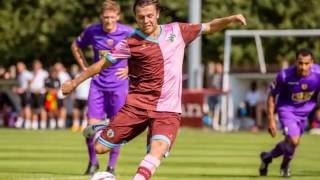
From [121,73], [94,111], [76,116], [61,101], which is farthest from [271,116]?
[61,101]

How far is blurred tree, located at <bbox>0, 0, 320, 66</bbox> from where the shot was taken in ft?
142

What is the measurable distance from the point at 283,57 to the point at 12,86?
1139cm

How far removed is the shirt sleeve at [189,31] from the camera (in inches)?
476

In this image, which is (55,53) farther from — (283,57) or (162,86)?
(162,86)

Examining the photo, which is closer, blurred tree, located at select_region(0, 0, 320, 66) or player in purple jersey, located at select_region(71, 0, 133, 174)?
player in purple jersey, located at select_region(71, 0, 133, 174)

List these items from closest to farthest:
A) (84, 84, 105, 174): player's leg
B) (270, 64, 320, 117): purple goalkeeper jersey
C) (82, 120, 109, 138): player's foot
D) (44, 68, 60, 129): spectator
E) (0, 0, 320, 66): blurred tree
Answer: (82, 120, 109, 138): player's foot, (84, 84, 105, 174): player's leg, (270, 64, 320, 117): purple goalkeeper jersey, (44, 68, 60, 129): spectator, (0, 0, 320, 66): blurred tree

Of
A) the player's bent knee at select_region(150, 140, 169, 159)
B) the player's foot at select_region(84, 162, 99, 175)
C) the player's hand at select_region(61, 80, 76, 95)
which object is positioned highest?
the player's hand at select_region(61, 80, 76, 95)

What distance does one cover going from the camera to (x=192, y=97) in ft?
118

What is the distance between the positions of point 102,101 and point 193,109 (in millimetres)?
19730

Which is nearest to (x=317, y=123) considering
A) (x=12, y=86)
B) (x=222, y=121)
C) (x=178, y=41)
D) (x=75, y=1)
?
(x=222, y=121)

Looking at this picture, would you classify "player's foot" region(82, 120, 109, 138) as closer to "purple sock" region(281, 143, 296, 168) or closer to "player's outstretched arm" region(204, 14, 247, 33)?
"player's outstretched arm" region(204, 14, 247, 33)

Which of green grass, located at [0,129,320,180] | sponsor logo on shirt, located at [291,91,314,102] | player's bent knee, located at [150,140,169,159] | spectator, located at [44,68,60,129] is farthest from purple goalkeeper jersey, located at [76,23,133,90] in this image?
spectator, located at [44,68,60,129]

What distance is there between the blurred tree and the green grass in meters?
14.8

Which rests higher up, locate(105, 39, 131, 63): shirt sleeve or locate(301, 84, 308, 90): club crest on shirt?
locate(105, 39, 131, 63): shirt sleeve
